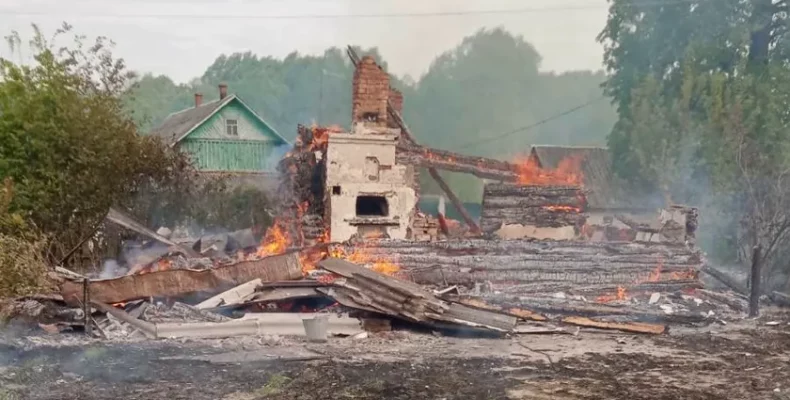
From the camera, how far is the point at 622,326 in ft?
33.1

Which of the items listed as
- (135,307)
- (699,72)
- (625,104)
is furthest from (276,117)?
(135,307)

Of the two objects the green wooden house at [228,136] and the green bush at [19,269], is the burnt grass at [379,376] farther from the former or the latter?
the green wooden house at [228,136]

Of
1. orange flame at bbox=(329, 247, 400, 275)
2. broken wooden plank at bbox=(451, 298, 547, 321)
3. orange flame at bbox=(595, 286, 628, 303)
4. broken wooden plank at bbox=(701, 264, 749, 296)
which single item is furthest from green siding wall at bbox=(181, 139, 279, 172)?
broken wooden plank at bbox=(451, 298, 547, 321)

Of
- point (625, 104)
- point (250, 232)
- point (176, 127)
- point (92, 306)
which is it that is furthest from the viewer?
point (176, 127)

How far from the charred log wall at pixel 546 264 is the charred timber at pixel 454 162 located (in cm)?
339

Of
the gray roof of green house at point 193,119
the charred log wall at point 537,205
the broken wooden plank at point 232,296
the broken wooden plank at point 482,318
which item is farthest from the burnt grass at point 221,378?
the gray roof of green house at point 193,119

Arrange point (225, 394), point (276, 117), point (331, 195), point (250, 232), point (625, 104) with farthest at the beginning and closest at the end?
point (276, 117)
point (625, 104)
point (250, 232)
point (331, 195)
point (225, 394)

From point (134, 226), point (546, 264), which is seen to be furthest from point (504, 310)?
point (134, 226)

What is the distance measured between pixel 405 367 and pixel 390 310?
6.16ft

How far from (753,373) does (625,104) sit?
19.6 m

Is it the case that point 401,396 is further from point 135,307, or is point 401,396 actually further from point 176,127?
point 176,127

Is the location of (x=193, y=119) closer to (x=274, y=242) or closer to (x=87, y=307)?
(x=274, y=242)

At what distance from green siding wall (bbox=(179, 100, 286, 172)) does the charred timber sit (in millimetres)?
13231

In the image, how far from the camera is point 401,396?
22.2ft
